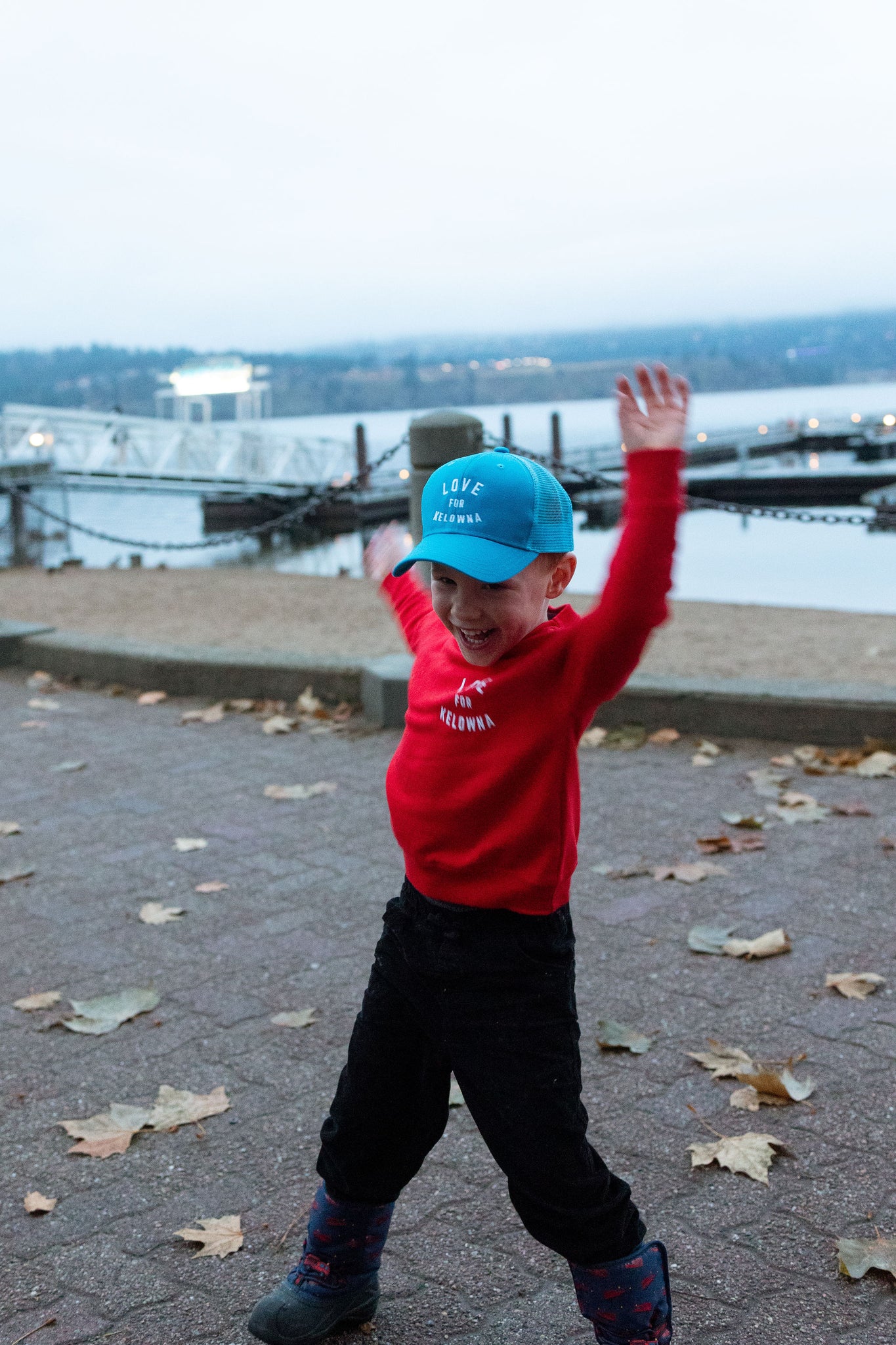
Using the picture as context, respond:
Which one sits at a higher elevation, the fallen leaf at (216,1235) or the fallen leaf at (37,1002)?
the fallen leaf at (37,1002)

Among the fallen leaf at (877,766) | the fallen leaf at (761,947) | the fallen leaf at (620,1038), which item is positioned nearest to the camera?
the fallen leaf at (620,1038)

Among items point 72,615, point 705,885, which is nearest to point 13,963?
point 705,885

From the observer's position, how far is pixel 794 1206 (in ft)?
8.22

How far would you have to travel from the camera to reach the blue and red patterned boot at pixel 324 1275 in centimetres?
214

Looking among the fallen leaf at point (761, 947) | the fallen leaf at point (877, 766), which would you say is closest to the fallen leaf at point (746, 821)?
the fallen leaf at point (877, 766)

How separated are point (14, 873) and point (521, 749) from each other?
3.14 metres

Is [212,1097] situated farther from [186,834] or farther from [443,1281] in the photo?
[186,834]

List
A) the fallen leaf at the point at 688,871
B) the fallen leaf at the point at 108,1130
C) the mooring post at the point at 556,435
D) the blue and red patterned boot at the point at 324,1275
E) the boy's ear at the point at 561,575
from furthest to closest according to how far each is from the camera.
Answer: the mooring post at the point at 556,435 → the fallen leaf at the point at 688,871 → the fallen leaf at the point at 108,1130 → the blue and red patterned boot at the point at 324,1275 → the boy's ear at the point at 561,575

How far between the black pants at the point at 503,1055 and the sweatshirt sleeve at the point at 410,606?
0.48m

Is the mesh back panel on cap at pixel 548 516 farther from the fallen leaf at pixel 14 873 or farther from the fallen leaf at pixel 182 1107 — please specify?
the fallen leaf at pixel 14 873

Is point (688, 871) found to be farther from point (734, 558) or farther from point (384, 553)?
point (734, 558)

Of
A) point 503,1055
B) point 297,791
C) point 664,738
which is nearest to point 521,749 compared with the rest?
point 503,1055

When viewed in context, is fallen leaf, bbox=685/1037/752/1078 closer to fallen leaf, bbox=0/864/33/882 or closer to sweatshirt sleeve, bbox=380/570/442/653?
sweatshirt sleeve, bbox=380/570/442/653

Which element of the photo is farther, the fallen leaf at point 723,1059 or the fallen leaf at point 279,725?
the fallen leaf at point 279,725
